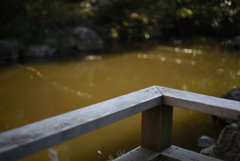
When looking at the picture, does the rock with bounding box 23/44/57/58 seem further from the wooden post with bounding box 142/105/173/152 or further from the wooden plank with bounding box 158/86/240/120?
the wooden plank with bounding box 158/86/240/120

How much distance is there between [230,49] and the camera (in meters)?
9.95

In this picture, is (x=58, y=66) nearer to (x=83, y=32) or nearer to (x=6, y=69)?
(x=6, y=69)

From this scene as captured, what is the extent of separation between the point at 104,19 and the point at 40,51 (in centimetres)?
358

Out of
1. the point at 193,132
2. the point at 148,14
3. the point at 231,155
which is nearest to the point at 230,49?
the point at 148,14

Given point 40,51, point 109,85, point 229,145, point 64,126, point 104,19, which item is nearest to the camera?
point 64,126

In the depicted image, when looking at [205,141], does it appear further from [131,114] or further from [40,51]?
[40,51]

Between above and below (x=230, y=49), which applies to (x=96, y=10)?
above

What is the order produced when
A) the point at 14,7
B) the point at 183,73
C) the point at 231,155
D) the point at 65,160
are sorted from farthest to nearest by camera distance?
the point at 14,7 < the point at 183,73 < the point at 65,160 < the point at 231,155

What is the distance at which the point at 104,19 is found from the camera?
11.5 metres

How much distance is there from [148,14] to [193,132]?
7716 millimetres

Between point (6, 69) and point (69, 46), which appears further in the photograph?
point (69, 46)

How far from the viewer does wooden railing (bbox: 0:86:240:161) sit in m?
1.33

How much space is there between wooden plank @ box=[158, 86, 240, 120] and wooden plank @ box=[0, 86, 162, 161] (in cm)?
11

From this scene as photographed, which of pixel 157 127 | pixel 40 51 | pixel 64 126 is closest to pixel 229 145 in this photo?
pixel 157 127
